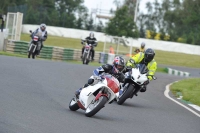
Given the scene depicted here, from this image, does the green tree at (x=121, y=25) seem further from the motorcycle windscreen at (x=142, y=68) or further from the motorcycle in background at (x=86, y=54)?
the motorcycle windscreen at (x=142, y=68)

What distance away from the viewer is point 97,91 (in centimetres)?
1138

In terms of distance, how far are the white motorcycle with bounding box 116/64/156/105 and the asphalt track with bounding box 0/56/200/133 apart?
0.28m

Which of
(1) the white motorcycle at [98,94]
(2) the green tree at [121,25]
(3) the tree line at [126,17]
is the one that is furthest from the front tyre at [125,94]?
(2) the green tree at [121,25]

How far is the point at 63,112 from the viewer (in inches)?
442

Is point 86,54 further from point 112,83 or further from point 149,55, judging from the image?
point 112,83

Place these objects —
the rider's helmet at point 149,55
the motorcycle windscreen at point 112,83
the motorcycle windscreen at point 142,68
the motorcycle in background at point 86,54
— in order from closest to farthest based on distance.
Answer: the motorcycle windscreen at point 112,83
the rider's helmet at point 149,55
the motorcycle windscreen at point 142,68
the motorcycle in background at point 86,54

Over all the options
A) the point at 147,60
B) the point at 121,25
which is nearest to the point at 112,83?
the point at 147,60

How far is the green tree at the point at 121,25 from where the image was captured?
54541 mm

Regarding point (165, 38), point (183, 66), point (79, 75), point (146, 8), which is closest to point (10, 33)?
point (79, 75)

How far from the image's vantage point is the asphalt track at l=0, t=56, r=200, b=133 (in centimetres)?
944

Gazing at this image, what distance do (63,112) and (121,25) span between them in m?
43.7

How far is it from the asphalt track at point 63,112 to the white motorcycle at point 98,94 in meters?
0.20

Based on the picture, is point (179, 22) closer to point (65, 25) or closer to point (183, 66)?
point (65, 25)

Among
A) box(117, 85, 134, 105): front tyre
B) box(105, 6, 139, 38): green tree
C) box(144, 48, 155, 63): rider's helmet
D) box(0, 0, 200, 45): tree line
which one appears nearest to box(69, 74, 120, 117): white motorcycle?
box(117, 85, 134, 105): front tyre
